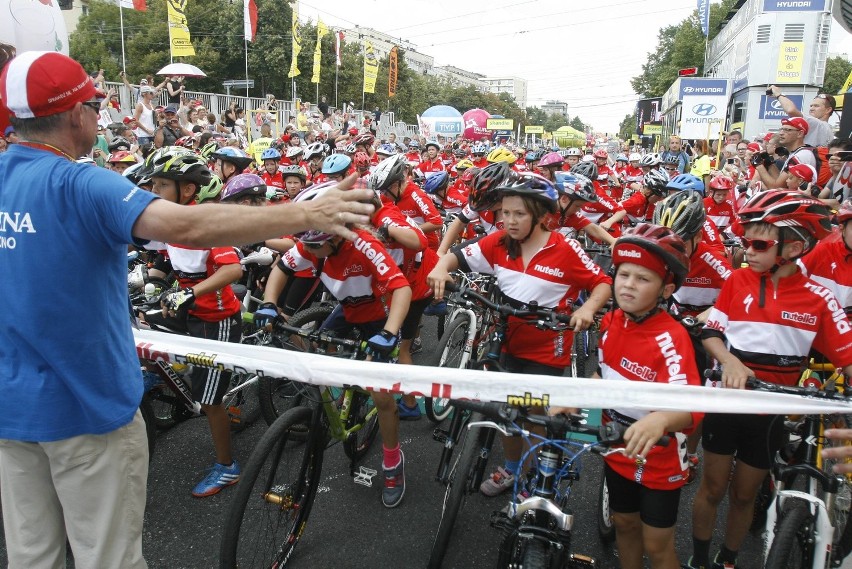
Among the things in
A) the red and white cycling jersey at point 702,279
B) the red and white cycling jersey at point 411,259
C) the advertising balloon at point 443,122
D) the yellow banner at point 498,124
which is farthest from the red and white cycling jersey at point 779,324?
the yellow banner at point 498,124

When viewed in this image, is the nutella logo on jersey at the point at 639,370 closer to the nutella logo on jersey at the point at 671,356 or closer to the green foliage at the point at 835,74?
the nutella logo on jersey at the point at 671,356

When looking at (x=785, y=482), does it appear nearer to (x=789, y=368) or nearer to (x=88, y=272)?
(x=789, y=368)

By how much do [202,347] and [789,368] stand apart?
3.23 meters

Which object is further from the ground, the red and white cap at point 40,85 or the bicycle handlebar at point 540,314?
the red and white cap at point 40,85

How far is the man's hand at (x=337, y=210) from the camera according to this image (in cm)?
195

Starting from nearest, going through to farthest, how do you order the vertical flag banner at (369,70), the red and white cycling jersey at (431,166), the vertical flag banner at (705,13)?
the red and white cycling jersey at (431,166), the vertical flag banner at (369,70), the vertical flag banner at (705,13)

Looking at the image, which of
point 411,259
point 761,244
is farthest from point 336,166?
point 761,244

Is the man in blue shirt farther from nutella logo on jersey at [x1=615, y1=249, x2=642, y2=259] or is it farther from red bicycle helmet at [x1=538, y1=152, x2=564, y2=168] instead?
red bicycle helmet at [x1=538, y1=152, x2=564, y2=168]

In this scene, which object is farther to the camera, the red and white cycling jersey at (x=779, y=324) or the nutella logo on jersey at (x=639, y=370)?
the red and white cycling jersey at (x=779, y=324)

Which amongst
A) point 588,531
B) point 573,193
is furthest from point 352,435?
point 573,193

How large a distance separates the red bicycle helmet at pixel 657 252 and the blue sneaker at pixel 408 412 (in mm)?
3181

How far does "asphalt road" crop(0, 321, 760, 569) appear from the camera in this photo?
3.66m

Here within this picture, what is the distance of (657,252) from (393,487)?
8.38 feet

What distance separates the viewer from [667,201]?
4.42 meters
